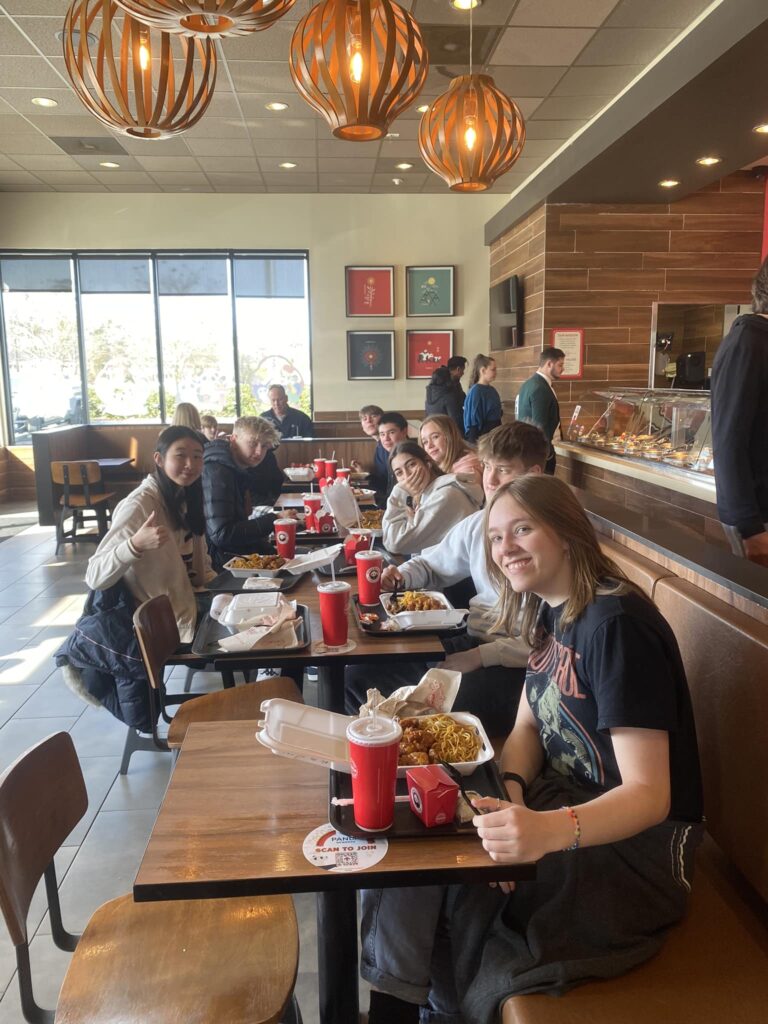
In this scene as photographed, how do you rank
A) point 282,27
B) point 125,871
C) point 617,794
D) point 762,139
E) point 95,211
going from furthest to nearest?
point 95,211 → point 762,139 → point 282,27 → point 125,871 → point 617,794

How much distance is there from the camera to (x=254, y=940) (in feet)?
4.57

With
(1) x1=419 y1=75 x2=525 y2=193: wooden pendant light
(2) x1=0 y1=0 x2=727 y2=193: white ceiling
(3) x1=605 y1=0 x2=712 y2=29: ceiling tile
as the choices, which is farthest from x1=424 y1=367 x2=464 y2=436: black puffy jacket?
(1) x1=419 y1=75 x2=525 y2=193: wooden pendant light

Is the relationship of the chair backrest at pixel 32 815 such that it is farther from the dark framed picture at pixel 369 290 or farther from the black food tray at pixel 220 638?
the dark framed picture at pixel 369 290

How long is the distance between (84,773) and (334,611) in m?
1.58

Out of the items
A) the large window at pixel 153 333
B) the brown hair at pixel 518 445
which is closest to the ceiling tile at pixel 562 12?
the brown hair at pixel 518 445

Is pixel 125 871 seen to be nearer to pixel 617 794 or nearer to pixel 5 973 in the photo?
pixel 5 973

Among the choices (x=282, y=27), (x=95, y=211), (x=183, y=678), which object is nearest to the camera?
(x=183, y=678)

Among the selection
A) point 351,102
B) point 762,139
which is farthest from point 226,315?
point 351,102

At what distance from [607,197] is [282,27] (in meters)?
3.40

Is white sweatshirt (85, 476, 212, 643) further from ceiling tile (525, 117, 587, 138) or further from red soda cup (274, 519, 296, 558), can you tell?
ceiling tile (525, 117, 587, 138)

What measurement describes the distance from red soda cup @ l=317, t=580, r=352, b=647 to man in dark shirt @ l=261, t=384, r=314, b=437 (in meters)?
6.24

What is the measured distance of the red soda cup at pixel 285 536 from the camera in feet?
9.60

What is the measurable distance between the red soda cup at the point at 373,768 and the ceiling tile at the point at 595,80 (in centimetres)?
536

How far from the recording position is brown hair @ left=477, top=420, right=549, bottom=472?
2.36 m
